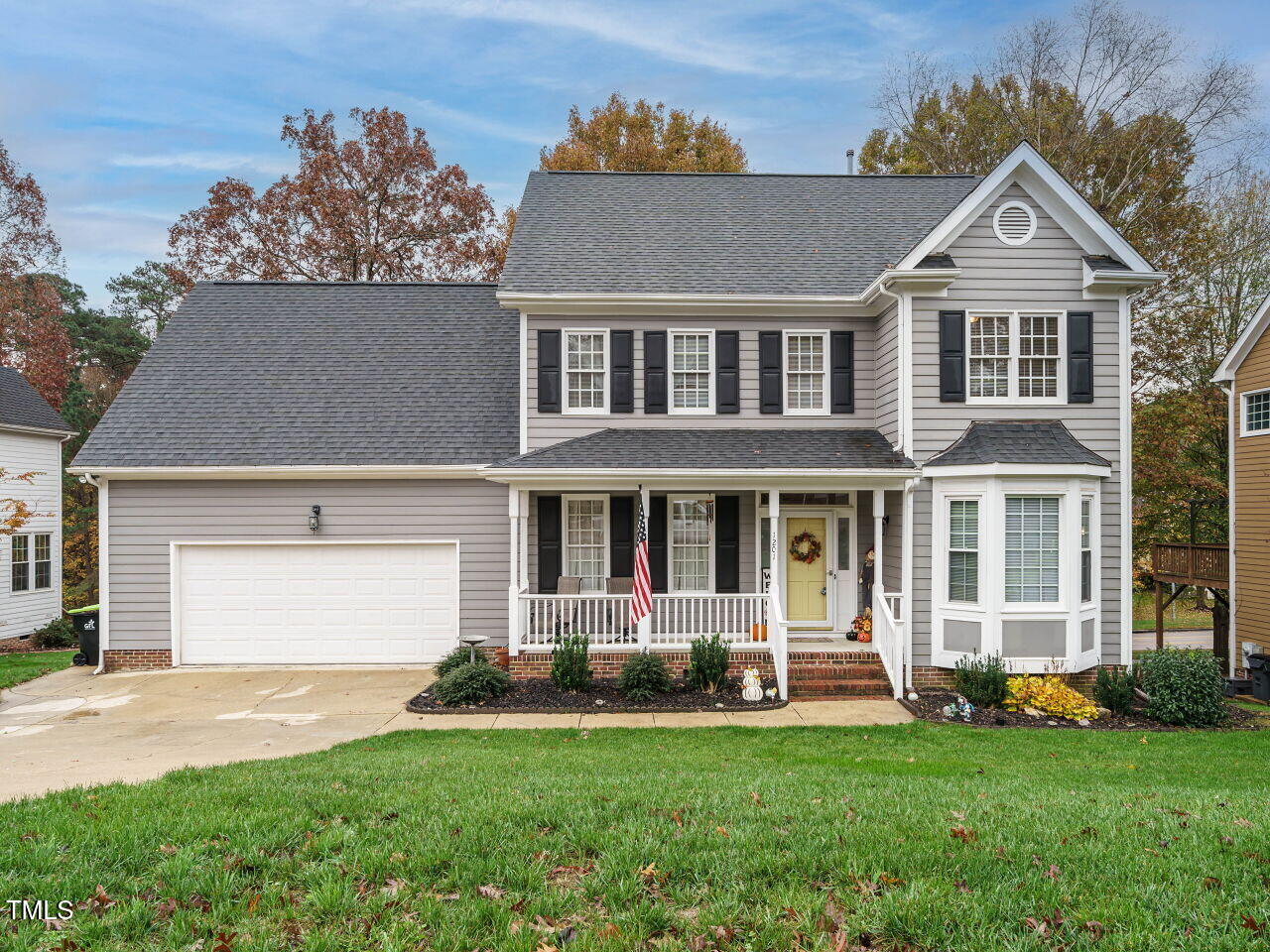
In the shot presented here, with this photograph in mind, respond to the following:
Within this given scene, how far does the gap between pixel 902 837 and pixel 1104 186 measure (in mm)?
26208

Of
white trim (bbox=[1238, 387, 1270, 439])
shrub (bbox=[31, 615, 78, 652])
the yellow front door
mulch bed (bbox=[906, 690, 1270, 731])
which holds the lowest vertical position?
shrub (bbox=[31, 615, 78, 652])

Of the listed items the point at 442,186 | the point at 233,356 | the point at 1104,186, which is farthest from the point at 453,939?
the point at 1104,186

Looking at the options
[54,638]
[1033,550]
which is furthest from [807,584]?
[54,638]

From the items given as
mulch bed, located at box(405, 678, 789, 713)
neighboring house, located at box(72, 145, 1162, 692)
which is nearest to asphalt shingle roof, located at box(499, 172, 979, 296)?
neighboring house, located at box(72, 145, 1162, 692)

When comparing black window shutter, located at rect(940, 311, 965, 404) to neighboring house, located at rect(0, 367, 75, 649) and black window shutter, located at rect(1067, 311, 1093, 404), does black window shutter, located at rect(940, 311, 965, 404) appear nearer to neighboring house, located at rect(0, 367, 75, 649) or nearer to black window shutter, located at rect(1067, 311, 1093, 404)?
black window shutter, located at rect(1067, 311, 1093, 404)

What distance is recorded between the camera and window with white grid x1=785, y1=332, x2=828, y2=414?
13.1 m

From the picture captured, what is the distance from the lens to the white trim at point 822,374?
1309cm

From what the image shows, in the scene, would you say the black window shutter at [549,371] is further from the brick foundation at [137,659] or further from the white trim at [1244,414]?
the white trim at [1244,414]

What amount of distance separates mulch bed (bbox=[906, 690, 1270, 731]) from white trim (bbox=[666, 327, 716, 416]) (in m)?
5.68

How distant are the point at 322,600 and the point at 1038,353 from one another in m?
12.5

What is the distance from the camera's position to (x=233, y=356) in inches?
580

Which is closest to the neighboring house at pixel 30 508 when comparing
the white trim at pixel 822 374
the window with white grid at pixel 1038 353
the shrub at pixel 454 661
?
the shrub at pixel 454 661

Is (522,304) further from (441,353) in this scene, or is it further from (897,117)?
(897,117)

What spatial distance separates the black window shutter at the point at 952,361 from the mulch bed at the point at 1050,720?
180 inches
